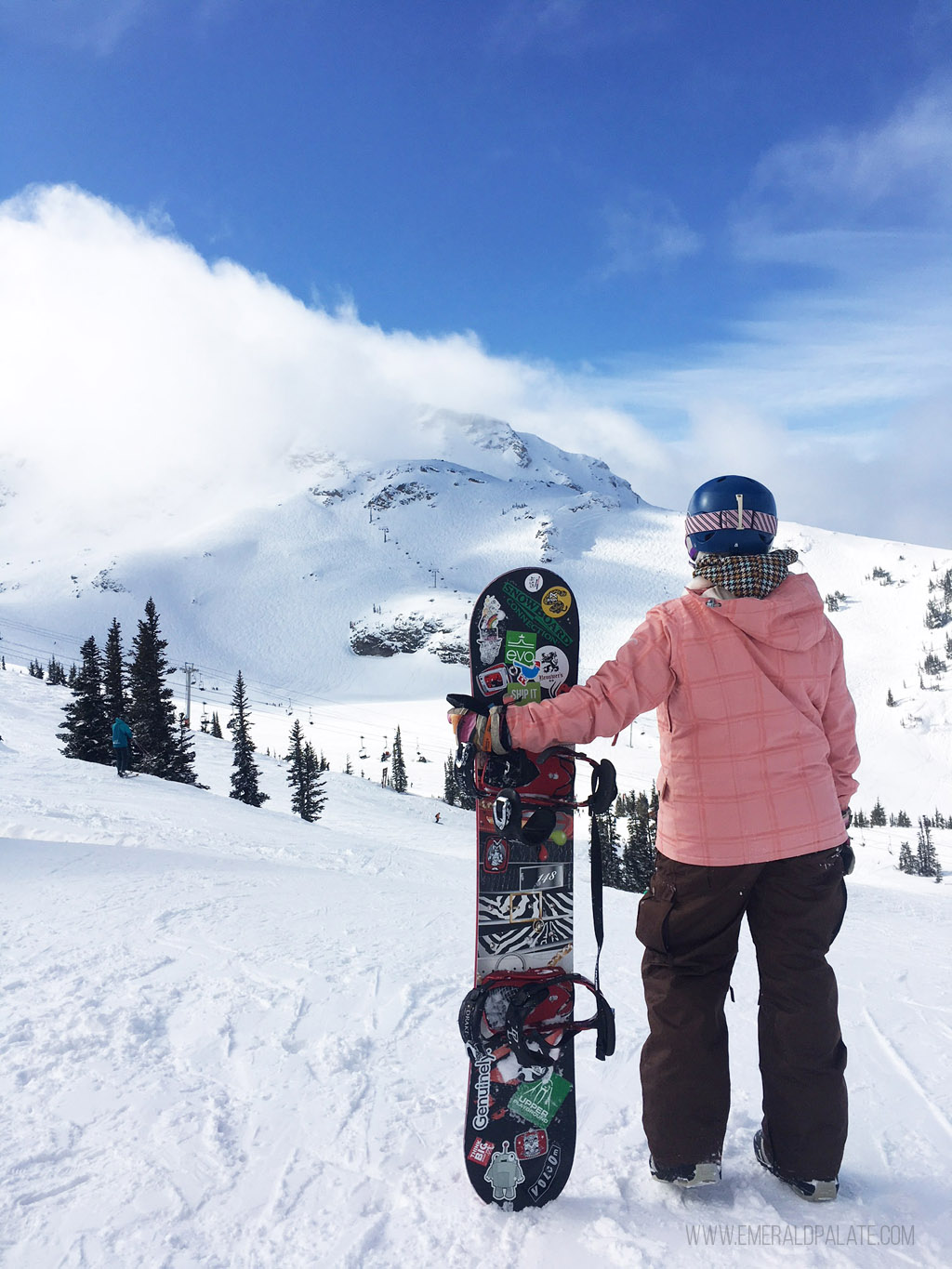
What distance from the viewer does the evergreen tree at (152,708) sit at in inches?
1070

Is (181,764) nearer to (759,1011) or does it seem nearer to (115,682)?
(115,682)

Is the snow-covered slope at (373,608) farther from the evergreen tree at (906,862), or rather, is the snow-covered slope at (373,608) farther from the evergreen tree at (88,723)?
the evergreen tree at (88,723)

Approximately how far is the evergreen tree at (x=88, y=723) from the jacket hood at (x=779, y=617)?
90.6 ft

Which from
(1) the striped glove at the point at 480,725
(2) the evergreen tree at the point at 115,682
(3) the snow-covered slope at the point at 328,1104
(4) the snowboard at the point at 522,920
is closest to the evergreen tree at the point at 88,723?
(2) the evergreen tree at the point at 115,682

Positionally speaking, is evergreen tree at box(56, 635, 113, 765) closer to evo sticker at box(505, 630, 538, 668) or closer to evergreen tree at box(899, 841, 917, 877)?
evo sticker at box(505, 630, 538, 668)

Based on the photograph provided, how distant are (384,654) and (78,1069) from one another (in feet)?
466

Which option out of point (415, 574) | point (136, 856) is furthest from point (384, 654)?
point (136, 856)

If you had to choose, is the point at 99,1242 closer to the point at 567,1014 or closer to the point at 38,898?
the point at 567,1014

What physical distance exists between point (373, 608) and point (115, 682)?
431 feet

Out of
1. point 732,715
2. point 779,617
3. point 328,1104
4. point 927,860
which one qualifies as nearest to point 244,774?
point 328,1104

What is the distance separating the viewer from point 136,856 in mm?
7941

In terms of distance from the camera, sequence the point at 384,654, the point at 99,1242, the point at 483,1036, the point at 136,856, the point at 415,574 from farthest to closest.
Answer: the point at 415,574, the point at 384,654, the point at 136,856, the point at 483,1036, the point at 99,1242

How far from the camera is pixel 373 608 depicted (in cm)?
15862

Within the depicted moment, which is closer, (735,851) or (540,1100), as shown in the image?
(735,851)
